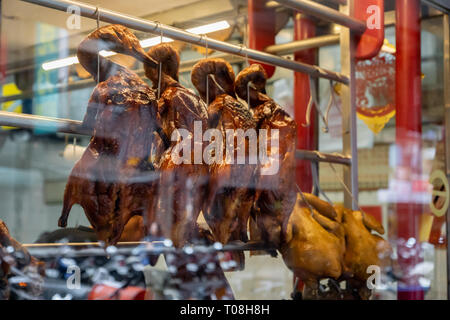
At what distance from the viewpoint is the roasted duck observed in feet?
Result: 7.88

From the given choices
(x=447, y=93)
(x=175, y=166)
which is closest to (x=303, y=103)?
(x=447, y=93)

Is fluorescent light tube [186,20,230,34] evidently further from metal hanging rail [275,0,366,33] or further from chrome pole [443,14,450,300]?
chrome pole [443,14,450,300]

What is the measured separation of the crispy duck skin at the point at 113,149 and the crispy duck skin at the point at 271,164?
0.44 metres

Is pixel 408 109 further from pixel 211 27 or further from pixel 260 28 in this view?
pixel 211 27

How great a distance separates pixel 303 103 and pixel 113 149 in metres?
1.80

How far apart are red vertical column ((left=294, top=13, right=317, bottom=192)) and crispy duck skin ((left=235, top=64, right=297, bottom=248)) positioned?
1.07 meters

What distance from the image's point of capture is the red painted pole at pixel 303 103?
317 centimetres

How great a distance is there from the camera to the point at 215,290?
2.04 m

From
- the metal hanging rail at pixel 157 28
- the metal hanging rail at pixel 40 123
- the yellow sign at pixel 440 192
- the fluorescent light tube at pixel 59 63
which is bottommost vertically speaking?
the yellow sign at pixel 440 192

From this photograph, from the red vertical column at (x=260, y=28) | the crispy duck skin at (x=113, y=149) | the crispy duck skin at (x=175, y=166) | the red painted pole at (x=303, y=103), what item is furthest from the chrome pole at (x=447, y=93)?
the crispy duck skin at (x=113, y=149)

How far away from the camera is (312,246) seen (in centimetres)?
224

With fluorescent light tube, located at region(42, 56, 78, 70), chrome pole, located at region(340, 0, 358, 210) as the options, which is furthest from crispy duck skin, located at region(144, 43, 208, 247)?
chrome pole, located at region(340, 0, 358, 210)

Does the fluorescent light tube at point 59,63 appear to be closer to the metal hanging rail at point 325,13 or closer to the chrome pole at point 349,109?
the metal hanging rail at point 325,13
